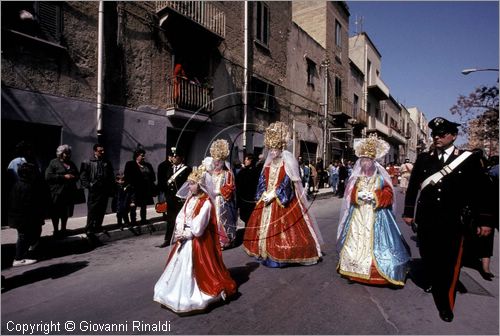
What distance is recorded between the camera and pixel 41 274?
4645 mm

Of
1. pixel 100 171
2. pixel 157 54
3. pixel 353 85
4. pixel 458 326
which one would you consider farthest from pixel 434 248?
pixel 353 85

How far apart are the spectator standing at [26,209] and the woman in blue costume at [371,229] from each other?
4.46 m

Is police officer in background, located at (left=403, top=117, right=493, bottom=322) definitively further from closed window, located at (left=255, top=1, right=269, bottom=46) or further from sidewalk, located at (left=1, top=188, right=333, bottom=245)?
closed window, located at (left=255, top=1, right=269, bottom=46)

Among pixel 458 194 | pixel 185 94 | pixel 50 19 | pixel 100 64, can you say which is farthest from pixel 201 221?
pixel 185 94

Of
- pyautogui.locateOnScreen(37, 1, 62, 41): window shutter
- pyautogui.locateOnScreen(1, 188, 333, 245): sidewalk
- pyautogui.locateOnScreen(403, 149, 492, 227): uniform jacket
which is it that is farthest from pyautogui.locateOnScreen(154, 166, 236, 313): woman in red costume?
pyautogui.locateOnScreen(37, 1, 62, 41): window shutter

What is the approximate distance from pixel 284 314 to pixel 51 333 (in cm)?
217

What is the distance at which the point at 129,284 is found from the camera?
165 inches

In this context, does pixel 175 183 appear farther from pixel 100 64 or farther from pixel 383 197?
pixel 100 64

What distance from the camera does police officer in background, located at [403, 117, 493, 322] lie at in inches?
135

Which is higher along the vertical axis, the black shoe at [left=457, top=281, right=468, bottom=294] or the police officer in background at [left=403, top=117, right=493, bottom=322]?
the police officer in background at [left=403, top=117, right=493, bottom=322]

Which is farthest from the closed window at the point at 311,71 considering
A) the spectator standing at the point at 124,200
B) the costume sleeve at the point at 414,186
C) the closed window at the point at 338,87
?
the costume sleeve at the point at 414,186

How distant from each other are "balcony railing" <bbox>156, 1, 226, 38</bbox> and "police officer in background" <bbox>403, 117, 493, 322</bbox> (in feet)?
31.9

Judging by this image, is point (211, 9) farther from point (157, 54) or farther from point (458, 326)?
point (458, 326)

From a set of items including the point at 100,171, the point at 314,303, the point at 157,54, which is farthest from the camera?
the point at 157,54
